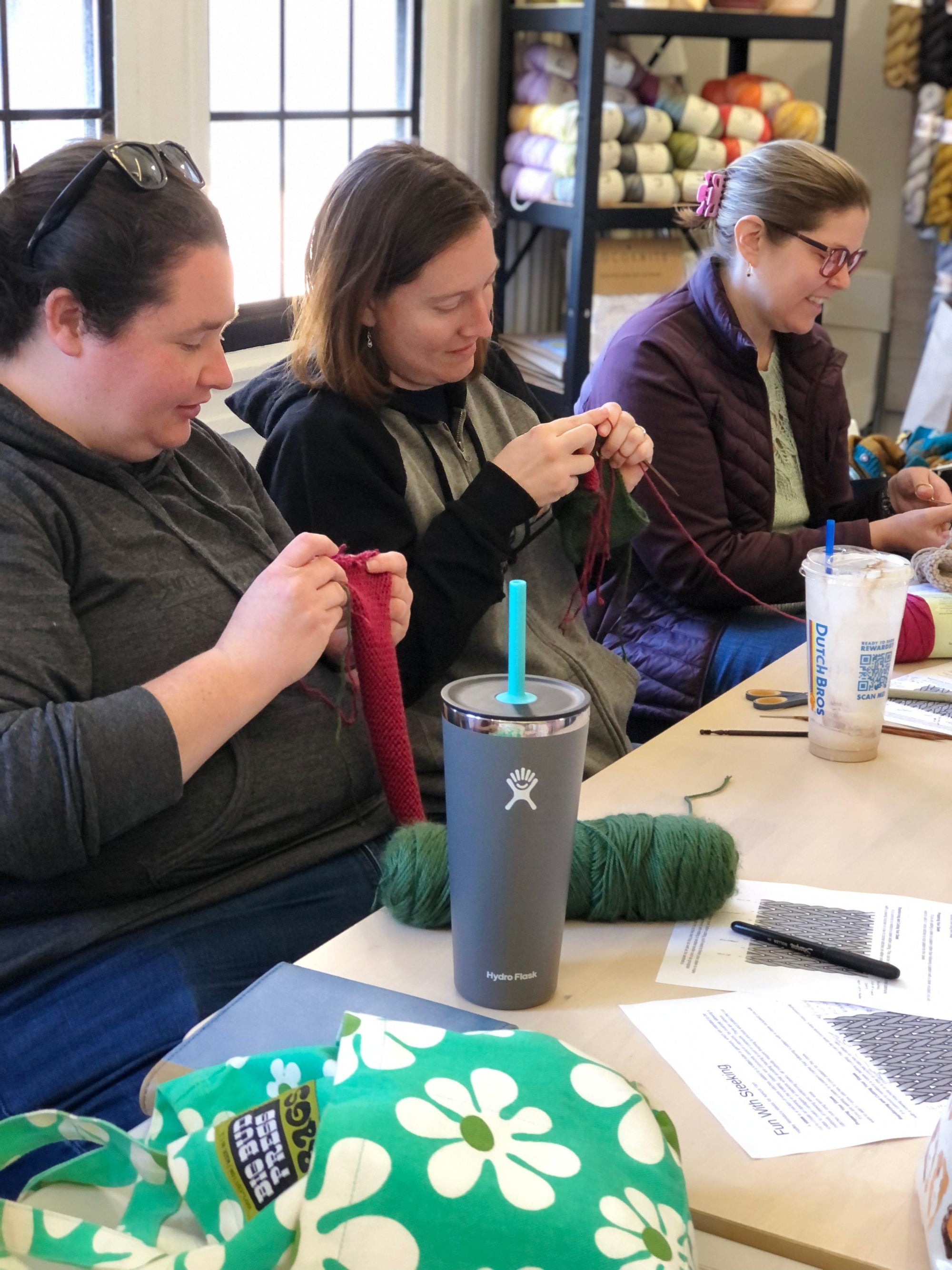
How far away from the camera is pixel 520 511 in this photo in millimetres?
1593

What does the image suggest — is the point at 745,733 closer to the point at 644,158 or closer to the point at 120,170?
the point at 120,170

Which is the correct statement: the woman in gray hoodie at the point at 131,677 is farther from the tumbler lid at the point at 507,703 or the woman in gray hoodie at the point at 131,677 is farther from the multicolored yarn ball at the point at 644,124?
the multicolored yarn ball at the point at 644,124

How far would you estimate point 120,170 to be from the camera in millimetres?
1231

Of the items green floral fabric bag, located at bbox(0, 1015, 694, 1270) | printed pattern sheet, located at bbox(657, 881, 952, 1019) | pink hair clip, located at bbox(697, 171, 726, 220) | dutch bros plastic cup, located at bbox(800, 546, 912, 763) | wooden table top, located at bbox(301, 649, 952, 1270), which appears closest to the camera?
green floral fabric bag, located at bbox(0, 1015, 694, 1270)

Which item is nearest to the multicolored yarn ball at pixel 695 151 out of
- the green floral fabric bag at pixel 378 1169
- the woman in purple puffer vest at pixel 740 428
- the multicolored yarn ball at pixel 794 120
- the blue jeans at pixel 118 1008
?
the multicolored yarn ball at pixel 794 120

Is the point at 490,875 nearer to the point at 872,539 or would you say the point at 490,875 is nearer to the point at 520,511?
the point at 520,511

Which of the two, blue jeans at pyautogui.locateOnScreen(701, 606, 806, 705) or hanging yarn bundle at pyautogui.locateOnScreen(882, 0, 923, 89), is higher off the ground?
hanging yarn bundle at pyautogui.locateOnScreen(882, 0, 923, 89)

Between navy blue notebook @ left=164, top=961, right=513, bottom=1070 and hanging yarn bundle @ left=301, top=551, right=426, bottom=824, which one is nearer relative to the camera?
navy blue notebook @ left=164, top=961, right=513, bottom=1070

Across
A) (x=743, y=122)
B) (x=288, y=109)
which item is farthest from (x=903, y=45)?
(x=288, y=109)

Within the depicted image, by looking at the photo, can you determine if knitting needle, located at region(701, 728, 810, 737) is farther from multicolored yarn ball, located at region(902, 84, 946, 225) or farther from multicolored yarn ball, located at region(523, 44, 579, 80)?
multicolored yarn ball, located at region(902, 84, 946, 225)

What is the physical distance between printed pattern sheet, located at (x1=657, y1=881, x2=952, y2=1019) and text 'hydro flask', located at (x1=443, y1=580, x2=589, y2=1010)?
0.13 m

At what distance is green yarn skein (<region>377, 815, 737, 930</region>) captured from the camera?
1.01 m

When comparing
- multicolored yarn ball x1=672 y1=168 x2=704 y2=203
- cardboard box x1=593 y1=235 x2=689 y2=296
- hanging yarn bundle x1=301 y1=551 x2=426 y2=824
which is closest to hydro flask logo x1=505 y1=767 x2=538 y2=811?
hanging yarn bundle x1=301 y1=551 x2=426 y2=824

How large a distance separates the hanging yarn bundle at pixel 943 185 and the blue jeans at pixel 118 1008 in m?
3.86
